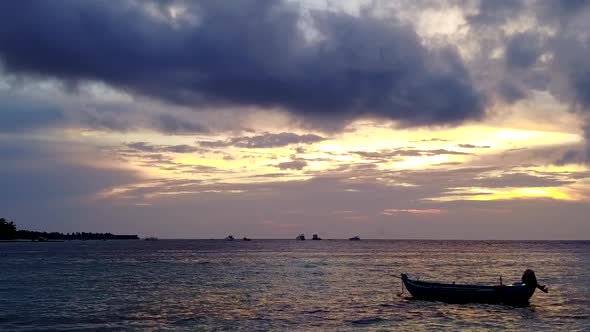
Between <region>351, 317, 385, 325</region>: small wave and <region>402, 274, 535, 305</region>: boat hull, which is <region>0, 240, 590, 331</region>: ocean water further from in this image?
<region>402, 274, 535, 305</region>: boat hull

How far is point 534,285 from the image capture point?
5094 centimetres

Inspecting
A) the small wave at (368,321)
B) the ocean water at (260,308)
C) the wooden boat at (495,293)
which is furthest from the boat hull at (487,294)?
the small wave at (368,321)

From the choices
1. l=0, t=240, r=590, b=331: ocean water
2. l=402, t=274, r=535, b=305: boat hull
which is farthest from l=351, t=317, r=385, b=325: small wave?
l=402, t=274, r=535, b=305: boat hull

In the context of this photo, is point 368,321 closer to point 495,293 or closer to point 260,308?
point 260,308

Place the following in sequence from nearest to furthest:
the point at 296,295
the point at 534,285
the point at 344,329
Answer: the point at 344,329 → the point at 534,285 → the point at 296,295

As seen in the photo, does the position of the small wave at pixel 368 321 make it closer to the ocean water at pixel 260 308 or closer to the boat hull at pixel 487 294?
the ocean water at pixel 260 308

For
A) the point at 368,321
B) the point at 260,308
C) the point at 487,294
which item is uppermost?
the point at 487,294

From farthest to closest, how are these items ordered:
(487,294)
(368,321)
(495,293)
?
(487,294) → (495,293) → (368,321)

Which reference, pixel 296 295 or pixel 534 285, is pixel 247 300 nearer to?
pixel 296 295

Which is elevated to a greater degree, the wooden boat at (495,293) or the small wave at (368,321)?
the wooden boat at (495,293)

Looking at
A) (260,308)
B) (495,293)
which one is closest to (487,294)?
(495,293)

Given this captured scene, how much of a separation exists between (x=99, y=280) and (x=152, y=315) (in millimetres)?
34812

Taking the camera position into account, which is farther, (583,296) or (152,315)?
(583,296)

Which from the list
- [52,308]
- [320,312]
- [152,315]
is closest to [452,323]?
[320,312]
